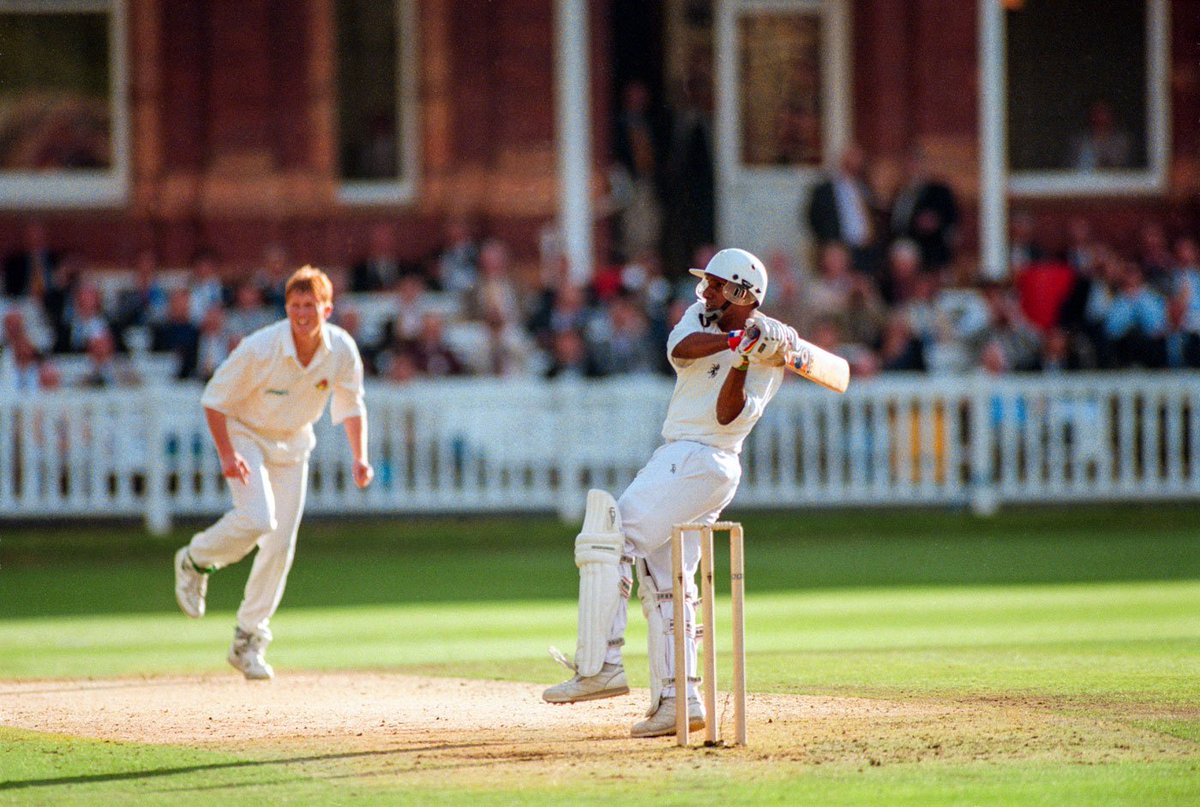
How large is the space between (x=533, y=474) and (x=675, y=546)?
31.1ft

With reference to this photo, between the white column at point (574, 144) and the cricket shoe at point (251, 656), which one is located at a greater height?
the white column at point (574, 144)

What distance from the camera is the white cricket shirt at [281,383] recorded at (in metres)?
8.85

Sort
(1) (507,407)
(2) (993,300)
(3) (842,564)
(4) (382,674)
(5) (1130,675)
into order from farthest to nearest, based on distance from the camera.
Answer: (2) (993,300), (1) (507,407), (3) (842,564), (4) (382,674), (5) (1130,675)

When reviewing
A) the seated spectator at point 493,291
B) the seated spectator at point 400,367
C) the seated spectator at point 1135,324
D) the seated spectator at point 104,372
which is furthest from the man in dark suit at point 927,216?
the seated spectator at point 104,372

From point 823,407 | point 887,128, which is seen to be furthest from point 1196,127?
point 823,407

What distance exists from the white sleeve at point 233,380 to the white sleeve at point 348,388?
15.9 inches

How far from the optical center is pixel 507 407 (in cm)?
1605

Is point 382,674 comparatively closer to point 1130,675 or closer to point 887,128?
point 1130,675

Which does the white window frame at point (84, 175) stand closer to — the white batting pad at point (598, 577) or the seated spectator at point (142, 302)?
the seated spectator at point (142, 302)

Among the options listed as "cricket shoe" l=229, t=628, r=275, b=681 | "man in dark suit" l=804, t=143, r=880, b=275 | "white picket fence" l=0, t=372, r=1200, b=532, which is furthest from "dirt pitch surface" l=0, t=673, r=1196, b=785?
"man in dark suit" l=804, t=143, r=880, b=275

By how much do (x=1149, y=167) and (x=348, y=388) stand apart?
1386 centimetres

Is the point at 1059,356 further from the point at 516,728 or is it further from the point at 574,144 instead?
the point at 516,728

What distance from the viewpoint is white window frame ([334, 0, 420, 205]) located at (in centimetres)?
1998

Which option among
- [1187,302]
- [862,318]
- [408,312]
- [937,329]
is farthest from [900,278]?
[408,312]
